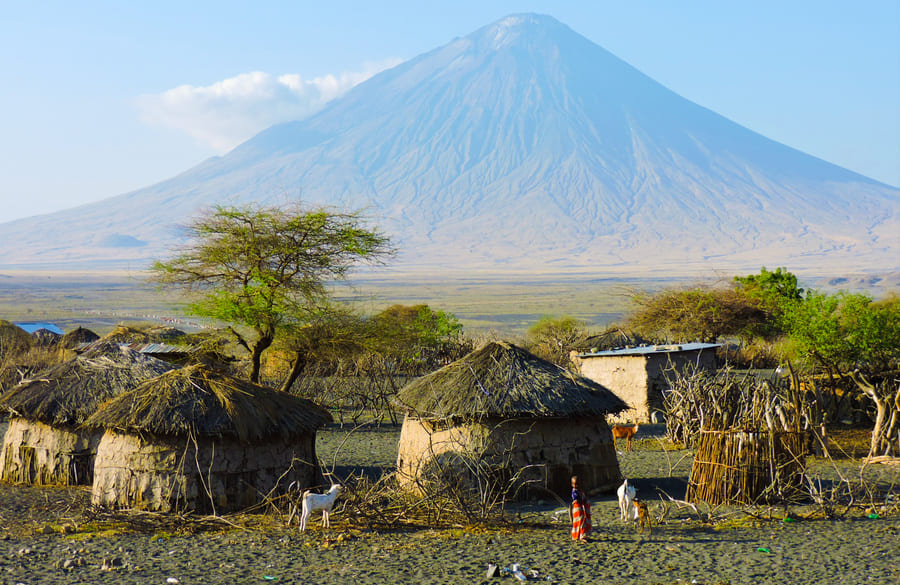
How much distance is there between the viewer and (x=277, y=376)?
93.5 ft

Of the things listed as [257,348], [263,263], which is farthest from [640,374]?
[263,263]

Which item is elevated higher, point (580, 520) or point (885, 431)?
point (580, 520)

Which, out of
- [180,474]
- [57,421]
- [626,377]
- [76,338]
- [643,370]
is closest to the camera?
[180,474]

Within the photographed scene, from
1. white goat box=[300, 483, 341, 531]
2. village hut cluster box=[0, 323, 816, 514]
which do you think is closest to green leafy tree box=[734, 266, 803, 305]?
village hut cluster box=[0, 323, 816, 514]

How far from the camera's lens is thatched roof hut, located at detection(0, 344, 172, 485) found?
15.1 metres

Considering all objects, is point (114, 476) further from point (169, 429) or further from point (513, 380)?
point (513, 380)

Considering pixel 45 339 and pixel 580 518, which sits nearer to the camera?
pixel 580 518

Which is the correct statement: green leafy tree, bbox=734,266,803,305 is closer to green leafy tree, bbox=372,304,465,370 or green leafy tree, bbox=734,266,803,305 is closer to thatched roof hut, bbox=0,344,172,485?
green leafy tree, bbox=372,304,465,370

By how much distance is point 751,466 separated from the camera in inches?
513

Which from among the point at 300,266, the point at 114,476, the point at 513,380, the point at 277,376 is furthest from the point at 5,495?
the point at 277,376

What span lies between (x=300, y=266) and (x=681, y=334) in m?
17.7

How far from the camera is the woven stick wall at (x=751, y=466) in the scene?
42.5 ft

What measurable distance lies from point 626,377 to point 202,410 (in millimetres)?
14213

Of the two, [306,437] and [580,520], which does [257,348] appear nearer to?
[306,437]
